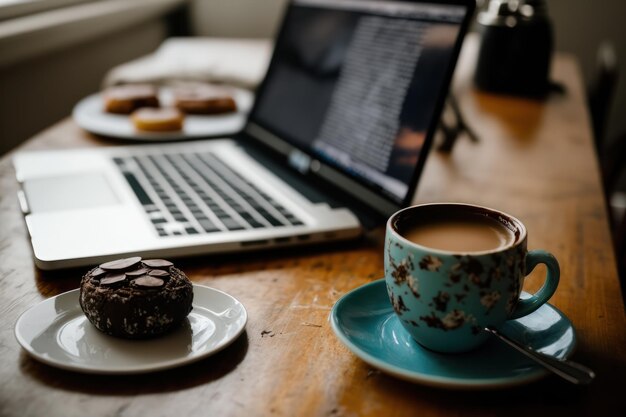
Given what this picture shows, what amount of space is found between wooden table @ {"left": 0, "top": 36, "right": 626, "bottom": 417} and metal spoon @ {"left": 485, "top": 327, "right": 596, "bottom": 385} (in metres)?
0.02

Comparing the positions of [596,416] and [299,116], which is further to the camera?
[299,116]

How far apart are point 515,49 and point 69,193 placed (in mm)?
988

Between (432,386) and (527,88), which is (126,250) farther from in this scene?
(527,88)

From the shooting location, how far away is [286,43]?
991 millimetres

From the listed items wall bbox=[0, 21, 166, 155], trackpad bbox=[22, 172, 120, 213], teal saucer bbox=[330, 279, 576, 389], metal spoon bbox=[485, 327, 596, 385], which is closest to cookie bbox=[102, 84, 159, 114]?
trackpad bbox=[22, 172, 120, 213]

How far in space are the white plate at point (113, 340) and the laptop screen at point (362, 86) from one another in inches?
9.8

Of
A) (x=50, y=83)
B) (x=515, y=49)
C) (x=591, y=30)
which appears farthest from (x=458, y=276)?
(x=591, y=30)

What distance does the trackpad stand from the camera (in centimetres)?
70

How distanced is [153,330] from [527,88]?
1.18 m

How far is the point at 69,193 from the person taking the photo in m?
0.74

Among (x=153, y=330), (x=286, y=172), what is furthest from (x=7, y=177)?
(x=153, y=330)

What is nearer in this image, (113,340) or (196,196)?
(113,340)

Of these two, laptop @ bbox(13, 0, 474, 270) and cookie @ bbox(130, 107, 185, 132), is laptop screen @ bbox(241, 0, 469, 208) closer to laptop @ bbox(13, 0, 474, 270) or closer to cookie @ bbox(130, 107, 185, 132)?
laptop @ bbox(13, 0, 474, 270)

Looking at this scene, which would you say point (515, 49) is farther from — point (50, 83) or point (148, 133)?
point (50, 83)
